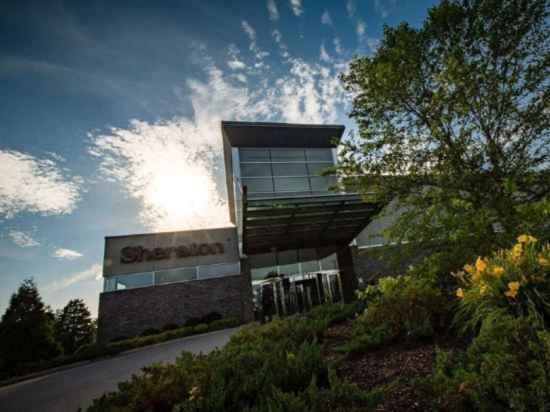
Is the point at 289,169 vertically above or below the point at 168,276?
above

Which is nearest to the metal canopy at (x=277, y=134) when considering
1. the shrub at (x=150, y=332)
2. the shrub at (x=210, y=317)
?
the shrub at (x=210, y=317)

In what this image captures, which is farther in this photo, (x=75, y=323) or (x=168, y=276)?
(x=75, y=323)

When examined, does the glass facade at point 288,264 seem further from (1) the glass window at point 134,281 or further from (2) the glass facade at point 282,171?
(1) the glass window at point 134,281

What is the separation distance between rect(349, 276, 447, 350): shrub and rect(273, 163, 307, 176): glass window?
1771 centimetres

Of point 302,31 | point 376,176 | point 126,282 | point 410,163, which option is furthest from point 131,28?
point 126,282

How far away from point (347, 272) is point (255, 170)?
10.2m

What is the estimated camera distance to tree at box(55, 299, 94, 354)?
105 feet

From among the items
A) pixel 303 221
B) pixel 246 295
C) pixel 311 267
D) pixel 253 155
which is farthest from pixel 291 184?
pixel 246 295

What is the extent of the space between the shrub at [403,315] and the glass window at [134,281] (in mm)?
17984

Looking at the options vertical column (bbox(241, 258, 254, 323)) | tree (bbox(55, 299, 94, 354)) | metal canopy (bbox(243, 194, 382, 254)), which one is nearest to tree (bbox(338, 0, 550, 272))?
metal canopy (bbox(243, 194, 382, 254))

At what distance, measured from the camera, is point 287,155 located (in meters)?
23.2

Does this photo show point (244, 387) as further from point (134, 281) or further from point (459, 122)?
point (134, 281)

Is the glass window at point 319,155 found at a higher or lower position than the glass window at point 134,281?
higher

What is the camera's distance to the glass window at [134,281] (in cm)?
1930
